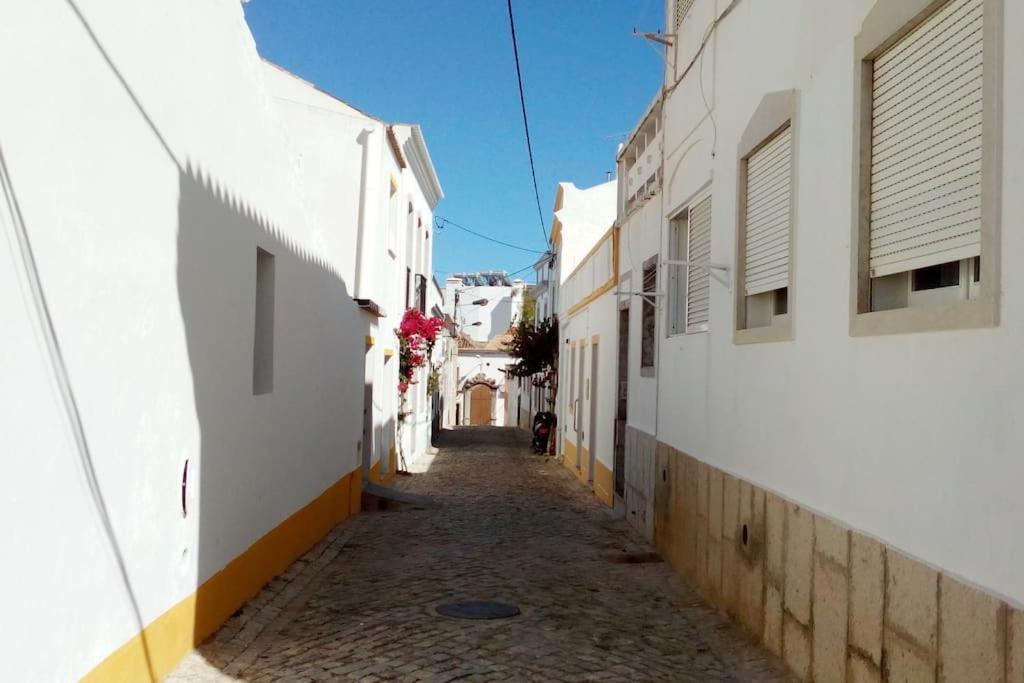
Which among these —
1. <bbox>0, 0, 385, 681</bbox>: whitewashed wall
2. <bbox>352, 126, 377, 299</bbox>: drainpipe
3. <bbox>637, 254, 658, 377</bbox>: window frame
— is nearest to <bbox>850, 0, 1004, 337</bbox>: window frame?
<bbox>0, 0, 385, 681</bbox>: whitewashed wall

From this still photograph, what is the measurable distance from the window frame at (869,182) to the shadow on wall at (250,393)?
3.72 meters

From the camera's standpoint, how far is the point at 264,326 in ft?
26.3

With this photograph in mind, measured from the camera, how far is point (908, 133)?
472 cm

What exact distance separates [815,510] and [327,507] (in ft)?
22.1

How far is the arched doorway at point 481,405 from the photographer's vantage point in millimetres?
53000

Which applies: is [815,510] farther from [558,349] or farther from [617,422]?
[558,349]

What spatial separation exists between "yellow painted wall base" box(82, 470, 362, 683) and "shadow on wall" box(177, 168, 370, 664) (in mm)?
19

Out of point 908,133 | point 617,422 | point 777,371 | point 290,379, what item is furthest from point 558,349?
point 908,133

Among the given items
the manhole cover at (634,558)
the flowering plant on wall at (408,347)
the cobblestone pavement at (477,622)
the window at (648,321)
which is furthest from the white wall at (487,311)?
the manhole cover at (634,558)

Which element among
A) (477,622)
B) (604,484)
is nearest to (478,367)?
(604,484)

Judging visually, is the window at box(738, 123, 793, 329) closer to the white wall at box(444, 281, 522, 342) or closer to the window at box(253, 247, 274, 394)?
the window at box(253, 247, 274, 394)

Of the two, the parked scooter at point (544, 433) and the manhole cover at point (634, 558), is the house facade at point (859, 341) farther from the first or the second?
the parked scooter at point (544, 433)

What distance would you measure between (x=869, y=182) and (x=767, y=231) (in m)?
1.89

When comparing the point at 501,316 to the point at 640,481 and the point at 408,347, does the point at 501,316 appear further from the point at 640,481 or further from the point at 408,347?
the point at 640,481
